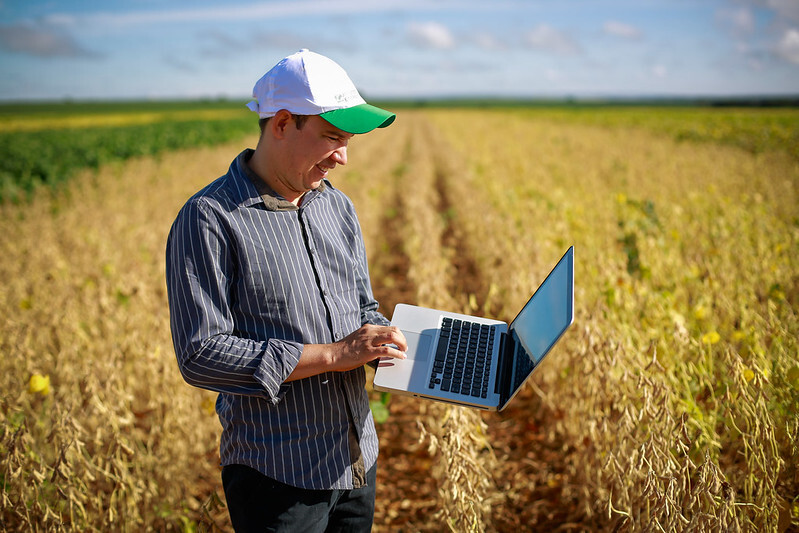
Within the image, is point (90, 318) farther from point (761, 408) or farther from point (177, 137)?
point (177, 137)

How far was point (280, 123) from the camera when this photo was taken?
1.30 metres

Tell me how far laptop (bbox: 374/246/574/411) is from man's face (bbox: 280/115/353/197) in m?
0.61

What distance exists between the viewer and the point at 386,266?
692 cm

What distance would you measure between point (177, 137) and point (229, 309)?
89.8 feet

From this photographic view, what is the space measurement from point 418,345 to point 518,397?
2.47 m

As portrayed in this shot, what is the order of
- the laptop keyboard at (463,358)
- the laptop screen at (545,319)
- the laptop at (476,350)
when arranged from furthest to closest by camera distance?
the laptop keyboard at (463,358)
the laptop at (476,350)
the laptop screen at (545,319)

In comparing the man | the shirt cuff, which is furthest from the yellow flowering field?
the shirt cuff

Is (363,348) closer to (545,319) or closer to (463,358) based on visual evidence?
(463,358)

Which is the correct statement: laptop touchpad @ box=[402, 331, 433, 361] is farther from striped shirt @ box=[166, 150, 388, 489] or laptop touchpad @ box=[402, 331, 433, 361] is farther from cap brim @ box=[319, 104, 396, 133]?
cap brim @ box=[319, 104, 396, 133]

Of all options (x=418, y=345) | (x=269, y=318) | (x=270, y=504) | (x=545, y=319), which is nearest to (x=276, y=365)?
(x=269, y=318)

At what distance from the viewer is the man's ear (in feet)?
4.19

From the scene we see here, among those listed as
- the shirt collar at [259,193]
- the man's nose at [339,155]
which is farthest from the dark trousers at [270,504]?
the man's nose at [339,155]

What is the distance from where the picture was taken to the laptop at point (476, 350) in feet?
4.72

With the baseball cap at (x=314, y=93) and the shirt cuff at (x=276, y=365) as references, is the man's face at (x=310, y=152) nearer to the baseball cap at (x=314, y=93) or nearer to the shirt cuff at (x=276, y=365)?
the baseball cap at (x=314, y=93)
